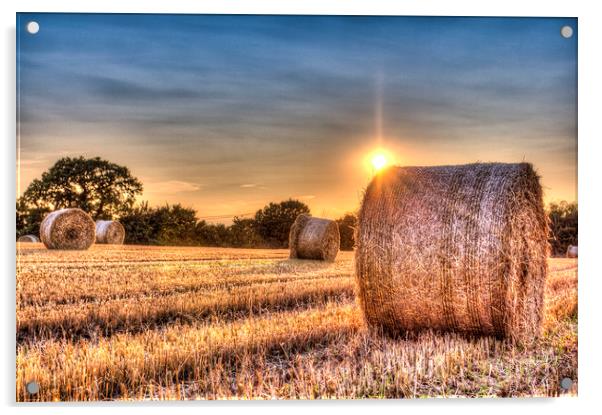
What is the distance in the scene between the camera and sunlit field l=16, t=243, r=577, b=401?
485 centimetres

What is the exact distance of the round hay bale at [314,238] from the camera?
20.6ft

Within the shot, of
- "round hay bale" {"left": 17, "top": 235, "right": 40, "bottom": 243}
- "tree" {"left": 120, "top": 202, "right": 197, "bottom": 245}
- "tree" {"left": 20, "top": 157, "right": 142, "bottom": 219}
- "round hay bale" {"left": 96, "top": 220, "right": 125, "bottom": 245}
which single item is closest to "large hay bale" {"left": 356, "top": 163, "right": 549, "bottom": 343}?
"tree" {"left": 120, "top": 202, "right": 197, "bottom": 245}

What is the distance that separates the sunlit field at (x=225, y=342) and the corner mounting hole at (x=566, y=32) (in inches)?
67.7

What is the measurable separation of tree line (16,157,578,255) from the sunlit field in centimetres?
17

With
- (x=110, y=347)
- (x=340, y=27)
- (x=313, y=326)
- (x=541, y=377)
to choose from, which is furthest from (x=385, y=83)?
(x=110, y=347)

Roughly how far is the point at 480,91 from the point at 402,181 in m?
0.89

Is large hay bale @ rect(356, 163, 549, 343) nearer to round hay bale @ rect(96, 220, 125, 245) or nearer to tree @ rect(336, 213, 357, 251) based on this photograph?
tree @ rect(336, 213, 357, 251)

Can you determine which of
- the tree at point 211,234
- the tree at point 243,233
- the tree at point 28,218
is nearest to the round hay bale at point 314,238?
the tree at point 243,233

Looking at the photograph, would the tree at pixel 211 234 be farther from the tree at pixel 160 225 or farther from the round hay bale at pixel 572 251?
the round hay bale at pixel 572 251

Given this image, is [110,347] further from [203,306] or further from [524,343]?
[524,343]

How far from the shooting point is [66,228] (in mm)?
6820

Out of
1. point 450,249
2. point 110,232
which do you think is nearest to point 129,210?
point 110,232

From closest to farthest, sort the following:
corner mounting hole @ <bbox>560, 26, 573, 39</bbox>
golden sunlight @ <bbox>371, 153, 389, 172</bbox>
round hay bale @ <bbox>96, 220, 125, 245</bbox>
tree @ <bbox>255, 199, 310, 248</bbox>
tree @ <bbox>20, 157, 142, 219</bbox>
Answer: tree @ <bbox>20, 157, 142, 219</bbox> < corner mounting hole @ <bbox>560, 26, 573, 39</bbox> < golden sunlight @ <bbox>371, 153, 389, 172</bbox> < tree @ <bbox>255, 199, 310, 248</bbox> < round hay bale @ <bbox>96, 220, 125, 245</bbox>

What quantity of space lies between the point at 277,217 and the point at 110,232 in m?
1.51
